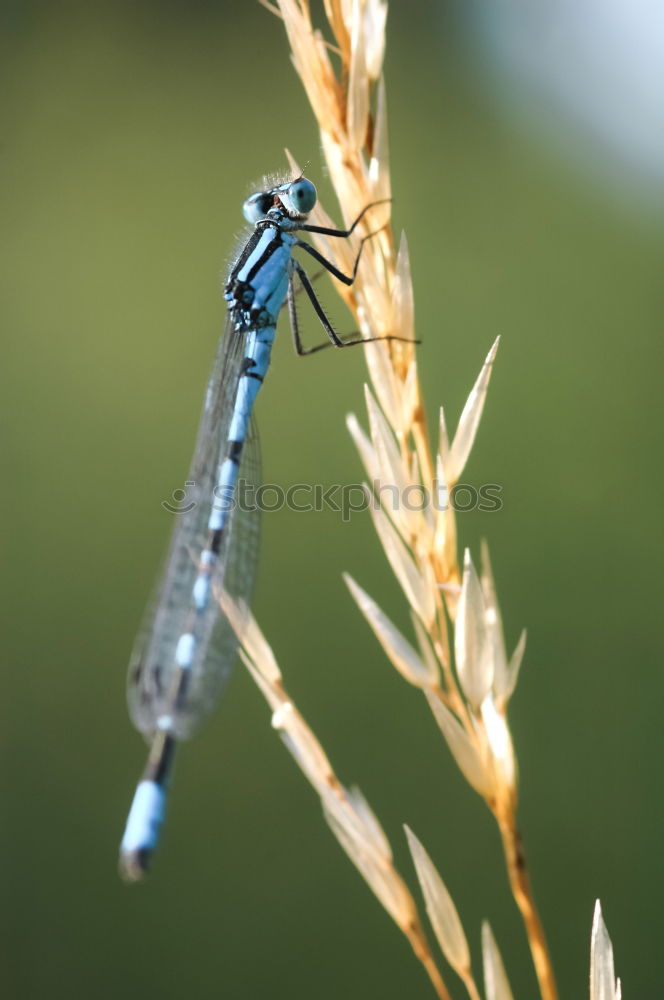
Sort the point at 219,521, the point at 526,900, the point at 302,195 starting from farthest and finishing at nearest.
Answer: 1. the point at 219,521
2. the point at 302,195
3. the point at 526,900

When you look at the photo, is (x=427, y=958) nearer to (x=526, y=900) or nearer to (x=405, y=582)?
(x=526, y=900)

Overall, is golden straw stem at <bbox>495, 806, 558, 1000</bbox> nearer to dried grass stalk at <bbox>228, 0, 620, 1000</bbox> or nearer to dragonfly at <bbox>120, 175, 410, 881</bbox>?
dried grass stalk at <bbox>228, 0, 620, 1000</bbox>

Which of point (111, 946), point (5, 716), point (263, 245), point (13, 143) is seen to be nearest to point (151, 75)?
point (13, 143)

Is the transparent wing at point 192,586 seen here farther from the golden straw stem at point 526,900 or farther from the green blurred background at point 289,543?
the green blurred background at point 289,543

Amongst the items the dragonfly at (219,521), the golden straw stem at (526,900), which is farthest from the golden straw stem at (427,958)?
the dragonfly at (219,521)

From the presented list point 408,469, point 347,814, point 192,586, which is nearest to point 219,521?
point 192,586

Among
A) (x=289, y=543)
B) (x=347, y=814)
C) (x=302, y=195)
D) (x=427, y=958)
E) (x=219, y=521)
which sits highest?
(x=289, y=543)

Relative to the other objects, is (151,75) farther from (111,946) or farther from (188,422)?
(111,946)

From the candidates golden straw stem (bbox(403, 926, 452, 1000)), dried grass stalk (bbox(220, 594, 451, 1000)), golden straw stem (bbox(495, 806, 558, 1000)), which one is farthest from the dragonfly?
golden straw stem (bbox(495, 806, 558, 1000))
